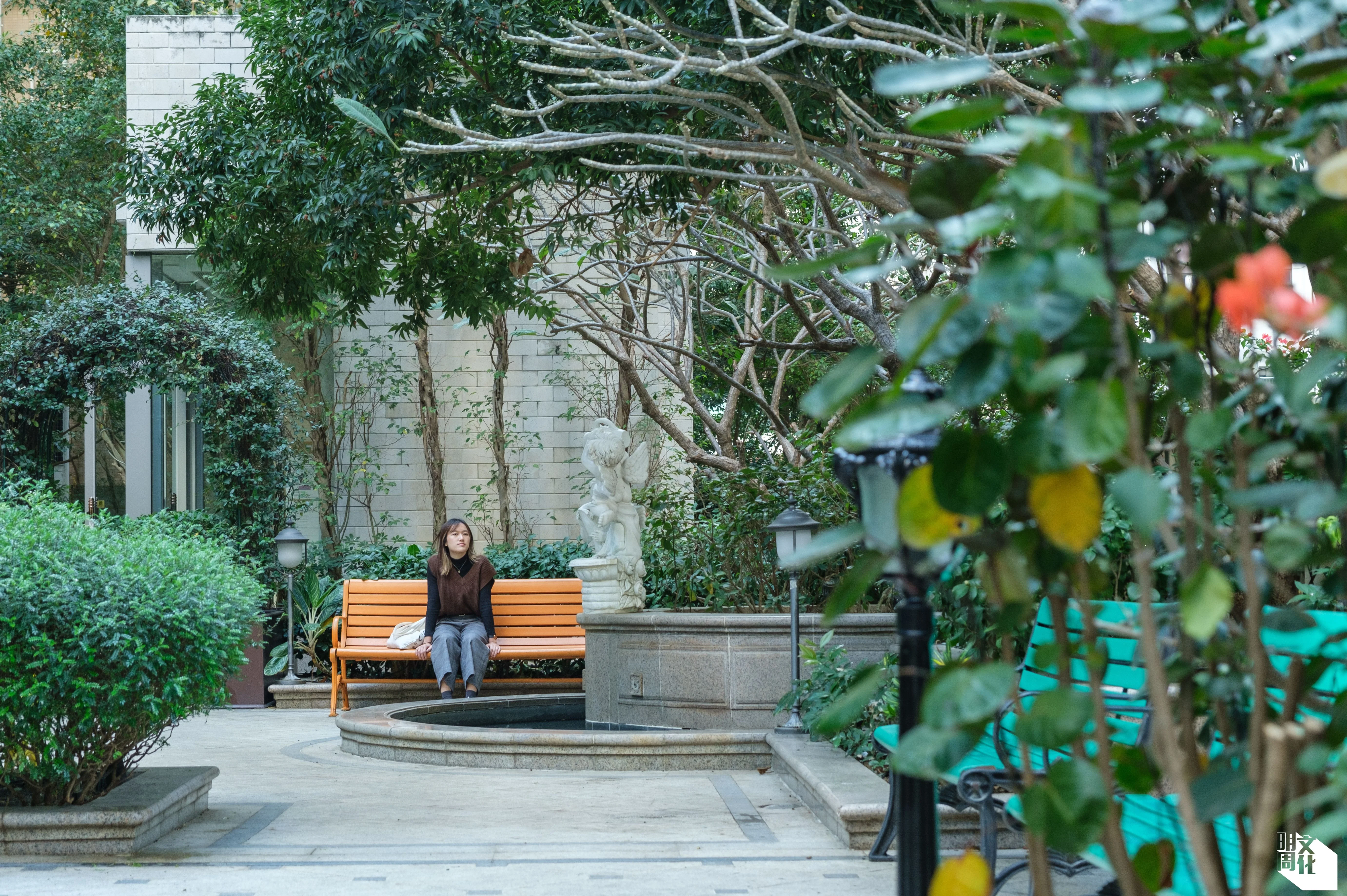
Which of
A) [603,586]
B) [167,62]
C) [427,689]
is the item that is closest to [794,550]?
[603,586]

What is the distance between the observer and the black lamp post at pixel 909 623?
2.34 metres

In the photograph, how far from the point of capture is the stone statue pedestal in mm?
9047

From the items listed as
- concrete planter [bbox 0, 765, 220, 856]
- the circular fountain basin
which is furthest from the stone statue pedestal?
concrete planter [bbox 0, 765, 220, 856]

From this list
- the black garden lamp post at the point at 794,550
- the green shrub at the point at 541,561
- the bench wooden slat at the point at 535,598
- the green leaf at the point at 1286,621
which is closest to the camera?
the green leaf at the point at 1286,621

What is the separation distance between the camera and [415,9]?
7973mm

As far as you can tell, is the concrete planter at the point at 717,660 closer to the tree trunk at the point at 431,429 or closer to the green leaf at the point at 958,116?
the green leaf at the point at 958,116

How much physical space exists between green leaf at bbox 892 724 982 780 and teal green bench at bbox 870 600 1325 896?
2 centimetres

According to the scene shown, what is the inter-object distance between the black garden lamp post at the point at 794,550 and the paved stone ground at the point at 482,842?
1.31 ft

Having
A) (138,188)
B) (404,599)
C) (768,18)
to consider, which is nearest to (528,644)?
A: (404,599)

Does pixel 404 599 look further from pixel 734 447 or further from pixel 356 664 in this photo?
pixel 734 447

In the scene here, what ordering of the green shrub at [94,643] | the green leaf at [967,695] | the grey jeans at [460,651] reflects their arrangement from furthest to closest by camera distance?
the grey jeans at [460,651] < the green shrub at [94,643] < the green leaf at [967,695]

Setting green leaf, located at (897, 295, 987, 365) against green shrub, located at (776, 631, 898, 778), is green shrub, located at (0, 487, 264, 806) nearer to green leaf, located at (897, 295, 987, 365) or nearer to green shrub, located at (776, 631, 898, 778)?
green shrub, located at (776, 631, 898, 778)

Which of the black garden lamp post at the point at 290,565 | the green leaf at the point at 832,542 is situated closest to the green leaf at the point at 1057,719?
the green leaf at the point at 832,542

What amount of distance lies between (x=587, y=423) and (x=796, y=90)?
10245 millimetres
